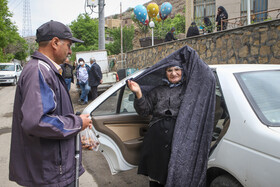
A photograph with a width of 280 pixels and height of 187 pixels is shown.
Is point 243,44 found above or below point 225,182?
above

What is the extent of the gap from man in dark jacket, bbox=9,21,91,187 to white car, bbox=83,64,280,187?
3.41ft

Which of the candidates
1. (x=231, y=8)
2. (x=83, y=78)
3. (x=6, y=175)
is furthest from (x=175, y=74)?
(x=231, y=8)

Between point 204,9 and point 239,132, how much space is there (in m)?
16.1

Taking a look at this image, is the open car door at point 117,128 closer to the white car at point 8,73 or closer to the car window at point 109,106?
the car window at point 109,106

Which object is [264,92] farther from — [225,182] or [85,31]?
[85,31]

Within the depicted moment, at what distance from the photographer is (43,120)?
58.5 inches

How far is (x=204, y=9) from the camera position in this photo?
16453 mm

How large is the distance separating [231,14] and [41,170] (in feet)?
51.5

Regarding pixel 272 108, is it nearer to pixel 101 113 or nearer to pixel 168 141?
pixel 168 141

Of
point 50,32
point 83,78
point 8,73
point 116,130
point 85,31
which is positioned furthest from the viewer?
point 85,31

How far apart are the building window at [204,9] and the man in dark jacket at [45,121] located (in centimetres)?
1562

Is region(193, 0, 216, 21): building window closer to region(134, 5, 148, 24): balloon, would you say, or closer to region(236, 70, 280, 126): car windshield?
region(134, 5, 148, 24): balloon

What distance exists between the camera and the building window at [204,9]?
1598cm

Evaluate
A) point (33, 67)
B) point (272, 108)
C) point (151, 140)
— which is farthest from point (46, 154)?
point (272, 108)
